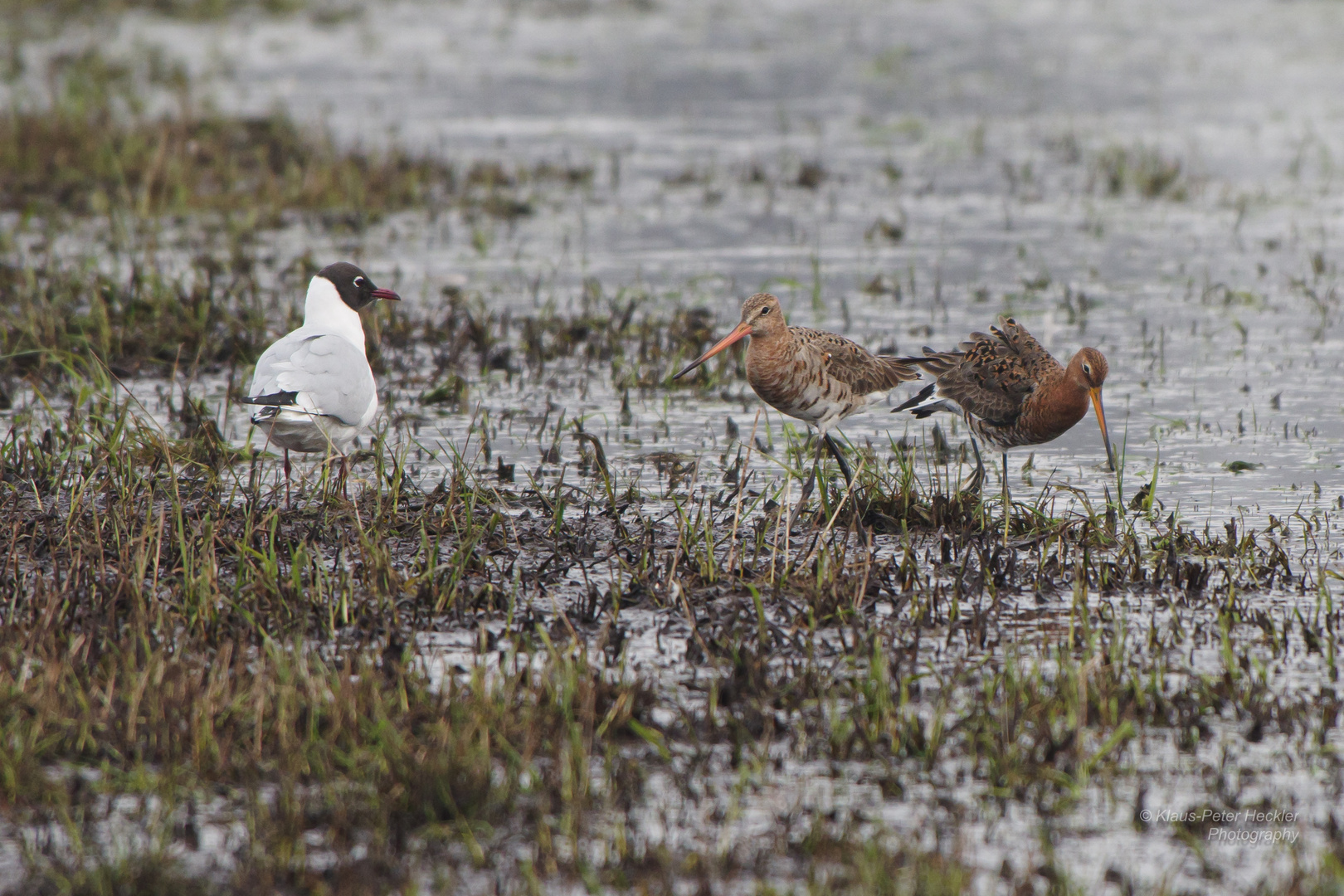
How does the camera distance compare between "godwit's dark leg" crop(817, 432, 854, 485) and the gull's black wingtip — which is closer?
the gull's black wingtip

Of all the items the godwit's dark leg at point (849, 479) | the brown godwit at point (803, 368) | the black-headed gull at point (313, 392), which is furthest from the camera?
the brown godwit at point (803, 368)

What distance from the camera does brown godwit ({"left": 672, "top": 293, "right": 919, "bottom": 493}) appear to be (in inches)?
300

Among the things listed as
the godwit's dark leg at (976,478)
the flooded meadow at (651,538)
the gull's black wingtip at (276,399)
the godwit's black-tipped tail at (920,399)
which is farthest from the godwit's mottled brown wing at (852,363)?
the gull's black wingtip at (276,399)

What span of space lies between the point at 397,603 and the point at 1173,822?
292 cm

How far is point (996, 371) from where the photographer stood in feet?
25.5

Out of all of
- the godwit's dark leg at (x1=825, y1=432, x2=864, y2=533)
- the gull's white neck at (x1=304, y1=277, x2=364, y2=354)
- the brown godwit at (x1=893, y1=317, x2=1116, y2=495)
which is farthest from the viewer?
the gull's white neck at (x1=304, y1=277, x2=364, y2=354)

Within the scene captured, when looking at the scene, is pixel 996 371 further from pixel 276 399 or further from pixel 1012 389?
pixel 276 399

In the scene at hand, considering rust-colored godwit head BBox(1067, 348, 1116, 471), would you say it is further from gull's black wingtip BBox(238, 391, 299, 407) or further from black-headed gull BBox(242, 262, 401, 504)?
gull's black wingtip BBox(238, 391, 299, 407)

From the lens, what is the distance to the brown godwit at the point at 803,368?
761 cm

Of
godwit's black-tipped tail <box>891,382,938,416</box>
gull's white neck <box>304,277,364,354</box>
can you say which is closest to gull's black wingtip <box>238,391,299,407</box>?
gull's white neck <box>304,277,364,354</box>

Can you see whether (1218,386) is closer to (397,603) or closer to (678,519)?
(678,519)

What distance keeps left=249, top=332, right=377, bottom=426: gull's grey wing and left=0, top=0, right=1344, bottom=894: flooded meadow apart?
35cm


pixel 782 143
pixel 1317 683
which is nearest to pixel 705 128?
pixel 782 143

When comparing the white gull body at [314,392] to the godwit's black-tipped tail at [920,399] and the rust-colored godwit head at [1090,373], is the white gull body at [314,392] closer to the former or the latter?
the godwit's black-tipped tail at [920,399]
